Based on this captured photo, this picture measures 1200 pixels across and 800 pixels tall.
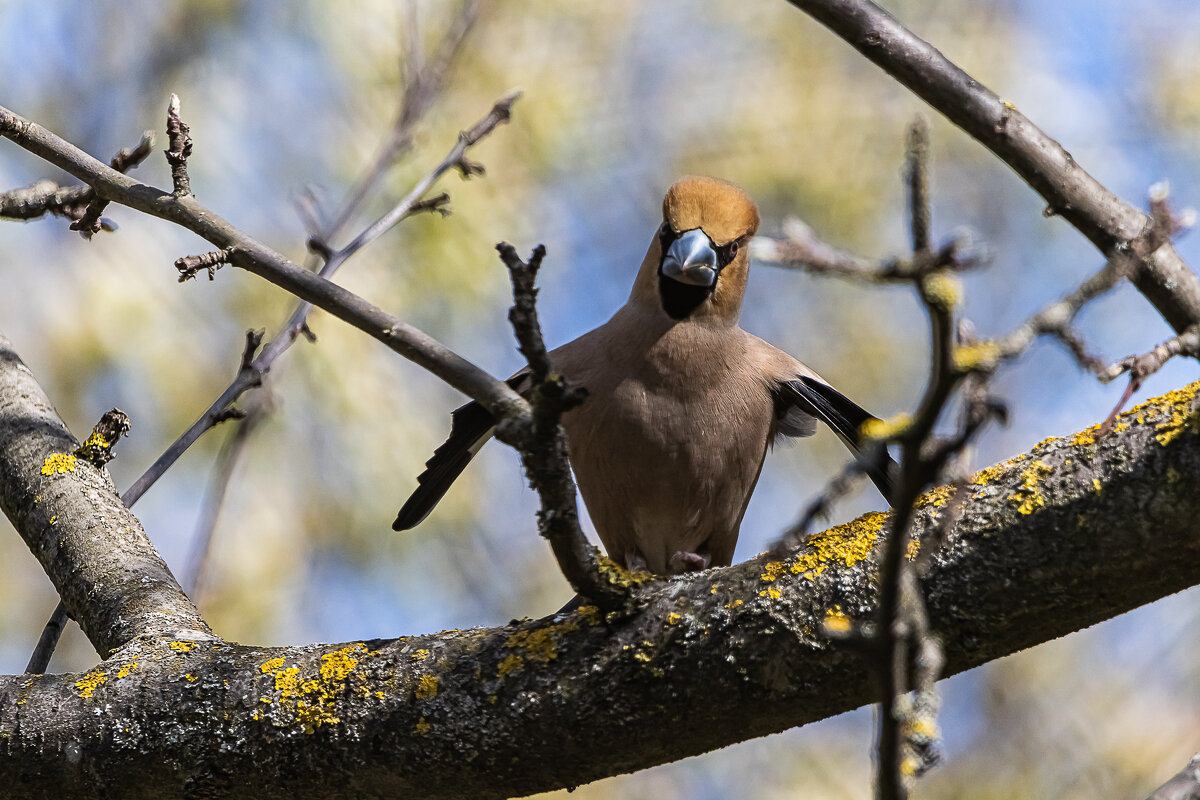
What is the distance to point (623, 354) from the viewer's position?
14.3 feet

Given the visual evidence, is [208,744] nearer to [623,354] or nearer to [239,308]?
[623,354]

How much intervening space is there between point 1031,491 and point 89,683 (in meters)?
2.18

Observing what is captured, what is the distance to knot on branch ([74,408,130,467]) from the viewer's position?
3.62 meters

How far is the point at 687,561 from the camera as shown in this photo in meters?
4.48

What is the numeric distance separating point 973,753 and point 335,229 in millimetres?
4567

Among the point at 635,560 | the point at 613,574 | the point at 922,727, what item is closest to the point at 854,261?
the point at 922,727

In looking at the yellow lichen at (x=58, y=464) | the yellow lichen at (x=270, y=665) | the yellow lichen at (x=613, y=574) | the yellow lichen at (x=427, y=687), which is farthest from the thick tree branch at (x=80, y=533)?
the yellow lichen at (x=613, y=574)

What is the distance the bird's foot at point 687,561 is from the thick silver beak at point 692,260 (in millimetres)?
1007

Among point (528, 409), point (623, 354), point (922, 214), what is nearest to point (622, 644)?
point (528, 409)

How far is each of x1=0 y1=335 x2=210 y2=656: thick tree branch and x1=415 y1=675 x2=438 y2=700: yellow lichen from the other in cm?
76

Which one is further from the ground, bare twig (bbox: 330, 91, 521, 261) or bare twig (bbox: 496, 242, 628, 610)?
bare twig (bbox: 330, 91, 521, 261)

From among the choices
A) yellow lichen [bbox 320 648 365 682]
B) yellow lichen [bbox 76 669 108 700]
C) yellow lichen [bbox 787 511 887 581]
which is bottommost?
yellow lichen [bbox 787 511 887 581]

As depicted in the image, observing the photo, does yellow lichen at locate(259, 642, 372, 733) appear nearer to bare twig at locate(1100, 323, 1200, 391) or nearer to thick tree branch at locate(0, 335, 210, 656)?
thick tree branch at locate(0, 335, 210, 656)

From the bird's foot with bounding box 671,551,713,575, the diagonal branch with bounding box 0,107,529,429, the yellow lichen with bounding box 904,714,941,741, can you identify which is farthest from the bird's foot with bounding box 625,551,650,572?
the yellow lichen with bounding box 904,714,941,741
